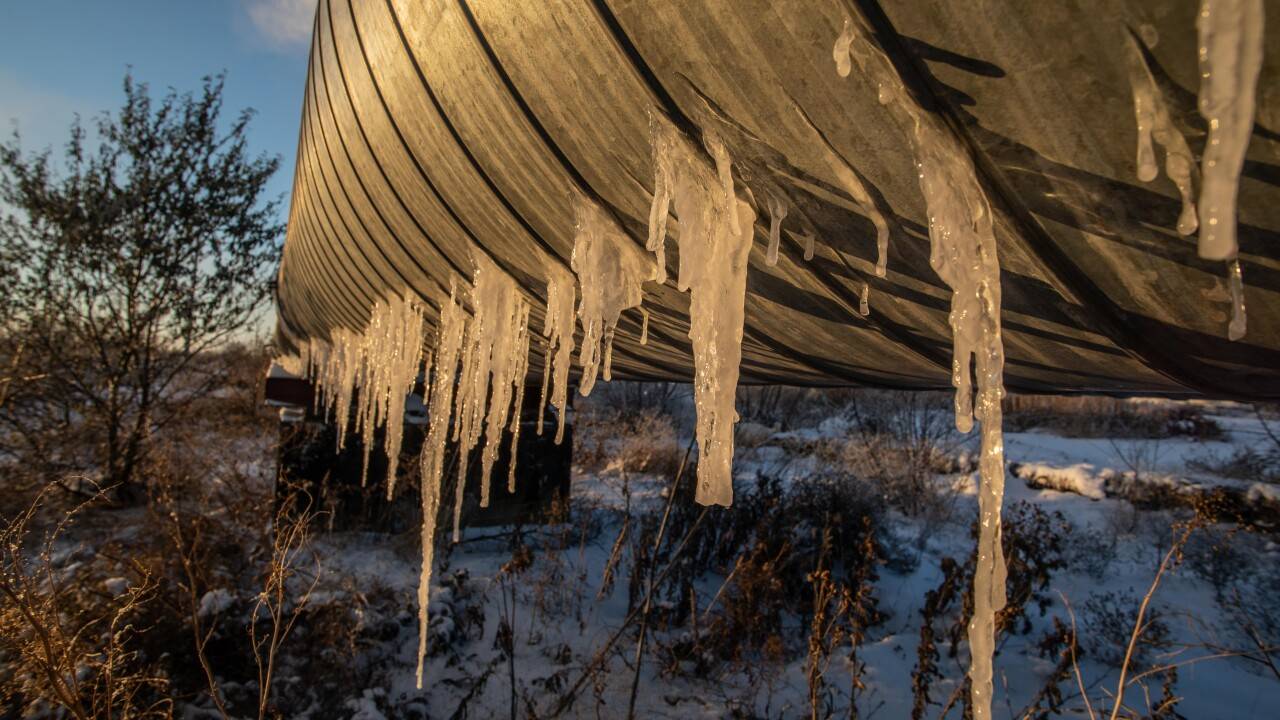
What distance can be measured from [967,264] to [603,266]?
0.67m

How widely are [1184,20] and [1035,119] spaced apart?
0.14 metres

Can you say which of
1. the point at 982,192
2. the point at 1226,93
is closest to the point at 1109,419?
the point at 982,192

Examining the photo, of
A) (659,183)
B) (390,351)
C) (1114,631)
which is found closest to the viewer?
(659,183)

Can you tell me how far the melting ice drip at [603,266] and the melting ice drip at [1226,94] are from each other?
73 cm

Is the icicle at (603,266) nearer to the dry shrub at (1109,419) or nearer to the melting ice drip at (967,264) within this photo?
the melting ice drip at (967,264)

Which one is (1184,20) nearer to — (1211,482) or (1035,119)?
(1035,119)

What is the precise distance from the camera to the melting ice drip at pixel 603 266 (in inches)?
45.6

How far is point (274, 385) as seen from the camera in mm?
6863

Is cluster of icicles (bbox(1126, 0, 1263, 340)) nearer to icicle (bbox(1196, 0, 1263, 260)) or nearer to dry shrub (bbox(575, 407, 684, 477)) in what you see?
icicle (bbox(1196, 0, 1263, 260))

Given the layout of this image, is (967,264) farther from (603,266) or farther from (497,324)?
(497,324)

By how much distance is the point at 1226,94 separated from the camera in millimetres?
459

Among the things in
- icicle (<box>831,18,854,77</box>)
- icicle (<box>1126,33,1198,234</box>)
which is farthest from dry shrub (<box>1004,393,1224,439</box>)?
icicle (<box>831,18,854,77</box>)

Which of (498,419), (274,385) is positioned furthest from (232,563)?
(498,419)

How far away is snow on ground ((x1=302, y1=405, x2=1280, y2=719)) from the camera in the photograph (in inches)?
158
